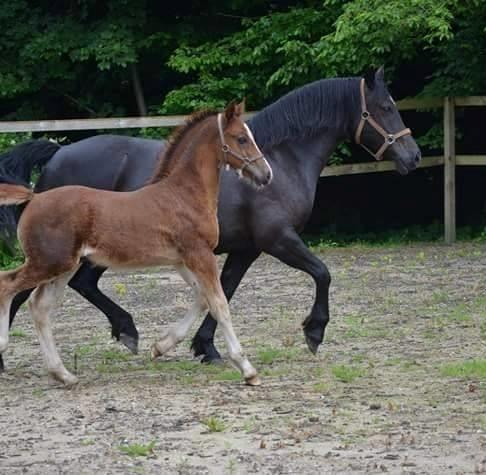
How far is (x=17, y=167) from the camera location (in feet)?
31.2

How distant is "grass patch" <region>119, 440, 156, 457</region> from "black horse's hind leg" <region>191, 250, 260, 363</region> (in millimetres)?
2588

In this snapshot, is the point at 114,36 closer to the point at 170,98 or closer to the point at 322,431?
the point at 170,98

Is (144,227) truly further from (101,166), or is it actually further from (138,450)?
(138,450)

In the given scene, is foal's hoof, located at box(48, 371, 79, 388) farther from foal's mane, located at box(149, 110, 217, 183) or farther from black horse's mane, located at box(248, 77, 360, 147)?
black horse's mane, located at box(248, 77, 360, 147)

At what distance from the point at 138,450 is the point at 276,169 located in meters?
3.35

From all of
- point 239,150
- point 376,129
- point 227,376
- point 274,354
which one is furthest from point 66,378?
point 376,129

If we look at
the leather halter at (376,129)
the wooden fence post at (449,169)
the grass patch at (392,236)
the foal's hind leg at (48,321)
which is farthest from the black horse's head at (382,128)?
the wooden fence post at (449,169)

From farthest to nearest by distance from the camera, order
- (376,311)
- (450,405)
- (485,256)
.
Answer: (485,256)
(376,311)
(450,405)

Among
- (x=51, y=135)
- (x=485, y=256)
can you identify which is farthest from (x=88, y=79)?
(x=485, y=256)

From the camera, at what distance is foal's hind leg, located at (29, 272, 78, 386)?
8.09 meters

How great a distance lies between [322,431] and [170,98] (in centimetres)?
1183

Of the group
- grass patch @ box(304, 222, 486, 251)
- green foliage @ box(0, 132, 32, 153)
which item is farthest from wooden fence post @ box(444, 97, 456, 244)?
green foliage @ box(0, 132, 32, 153)

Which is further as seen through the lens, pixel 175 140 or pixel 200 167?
pixel 175 140

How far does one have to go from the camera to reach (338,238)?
19.0m
